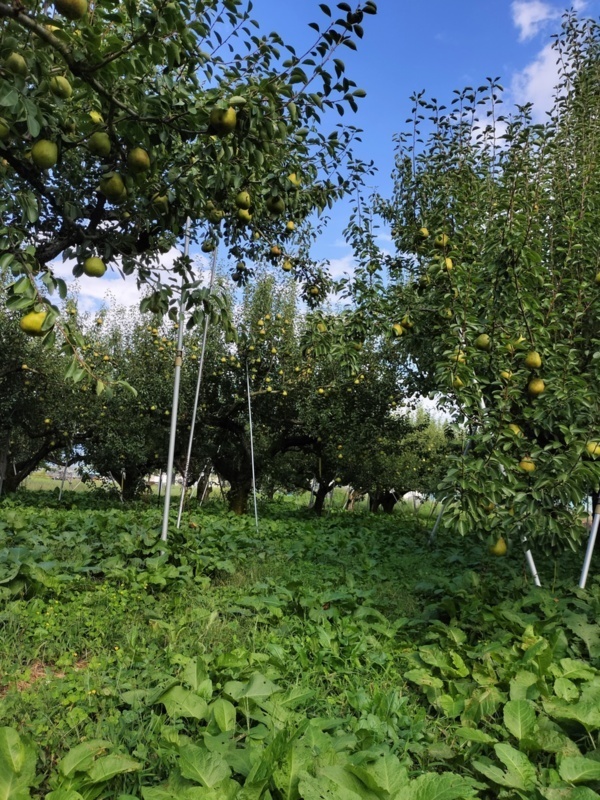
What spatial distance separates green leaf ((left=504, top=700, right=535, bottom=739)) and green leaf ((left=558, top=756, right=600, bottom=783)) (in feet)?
0.86

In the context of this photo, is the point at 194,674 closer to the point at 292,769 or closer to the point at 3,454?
the point at 292,769

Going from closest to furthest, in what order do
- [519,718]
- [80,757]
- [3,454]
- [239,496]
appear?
1. [80,757]
2. [519,718]
3. [239,496]
4. [3,454]

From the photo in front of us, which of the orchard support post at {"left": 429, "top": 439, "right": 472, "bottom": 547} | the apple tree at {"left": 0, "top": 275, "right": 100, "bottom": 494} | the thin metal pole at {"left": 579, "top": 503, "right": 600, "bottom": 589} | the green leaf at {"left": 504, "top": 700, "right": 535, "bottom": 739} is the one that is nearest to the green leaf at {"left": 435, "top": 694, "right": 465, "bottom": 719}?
the green leaf at {"left": 504, "top": 700, "right": 535, "bottom": 739}

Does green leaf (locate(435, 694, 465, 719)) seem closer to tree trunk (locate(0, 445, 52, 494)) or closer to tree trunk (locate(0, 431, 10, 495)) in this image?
tree trunk (locate(0, 445, 52, 494))

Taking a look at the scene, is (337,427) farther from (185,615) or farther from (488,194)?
(185,615)

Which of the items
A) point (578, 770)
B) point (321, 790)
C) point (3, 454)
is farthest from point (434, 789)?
Result: point (3, 454)

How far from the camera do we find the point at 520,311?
4379mm

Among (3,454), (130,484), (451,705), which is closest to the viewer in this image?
(451,705)

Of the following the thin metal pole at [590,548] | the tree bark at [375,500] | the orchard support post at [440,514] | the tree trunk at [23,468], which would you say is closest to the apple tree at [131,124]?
the orchard support post at [440,514]

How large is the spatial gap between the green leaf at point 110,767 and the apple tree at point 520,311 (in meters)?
2.69

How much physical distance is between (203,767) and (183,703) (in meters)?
0.64

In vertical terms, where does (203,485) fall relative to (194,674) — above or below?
above

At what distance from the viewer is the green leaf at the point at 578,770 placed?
90.1 inches

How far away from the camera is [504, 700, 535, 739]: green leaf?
8.55 feet
